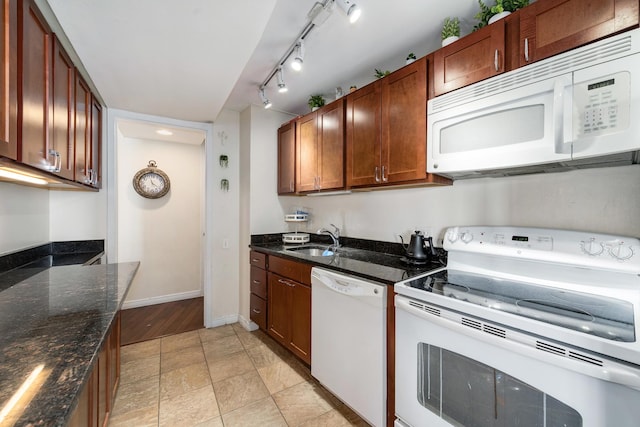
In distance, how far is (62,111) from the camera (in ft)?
5.07

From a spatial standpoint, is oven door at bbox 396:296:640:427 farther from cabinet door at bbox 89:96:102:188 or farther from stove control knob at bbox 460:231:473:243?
cabinet door at bbox 89:96:102:188

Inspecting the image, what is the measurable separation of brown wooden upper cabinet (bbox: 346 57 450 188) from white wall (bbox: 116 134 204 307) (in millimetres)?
2722

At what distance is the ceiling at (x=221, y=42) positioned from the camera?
1339 mm

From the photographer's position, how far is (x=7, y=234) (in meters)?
1.69

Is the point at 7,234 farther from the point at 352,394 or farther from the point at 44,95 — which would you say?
the point at 352,394

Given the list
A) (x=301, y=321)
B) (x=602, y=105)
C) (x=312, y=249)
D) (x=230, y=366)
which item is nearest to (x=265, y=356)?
(x=230, y=366)

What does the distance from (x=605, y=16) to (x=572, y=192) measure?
781 millimetres

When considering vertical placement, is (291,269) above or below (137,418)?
above

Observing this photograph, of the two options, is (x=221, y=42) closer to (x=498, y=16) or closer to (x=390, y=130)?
(x=390, y=130)

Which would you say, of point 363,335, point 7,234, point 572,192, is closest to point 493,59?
point 572,192

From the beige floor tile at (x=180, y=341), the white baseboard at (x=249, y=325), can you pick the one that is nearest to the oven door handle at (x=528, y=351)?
the white baseboard at (x=249, y=325)

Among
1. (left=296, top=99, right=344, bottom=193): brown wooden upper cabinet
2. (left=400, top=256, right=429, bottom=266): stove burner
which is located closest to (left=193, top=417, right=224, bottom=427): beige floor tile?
(left=400, top=256, right=429, bottom=266): stove burner

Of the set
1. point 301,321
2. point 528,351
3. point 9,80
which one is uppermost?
point 9,80

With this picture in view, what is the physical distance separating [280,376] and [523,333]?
5.83 ft
